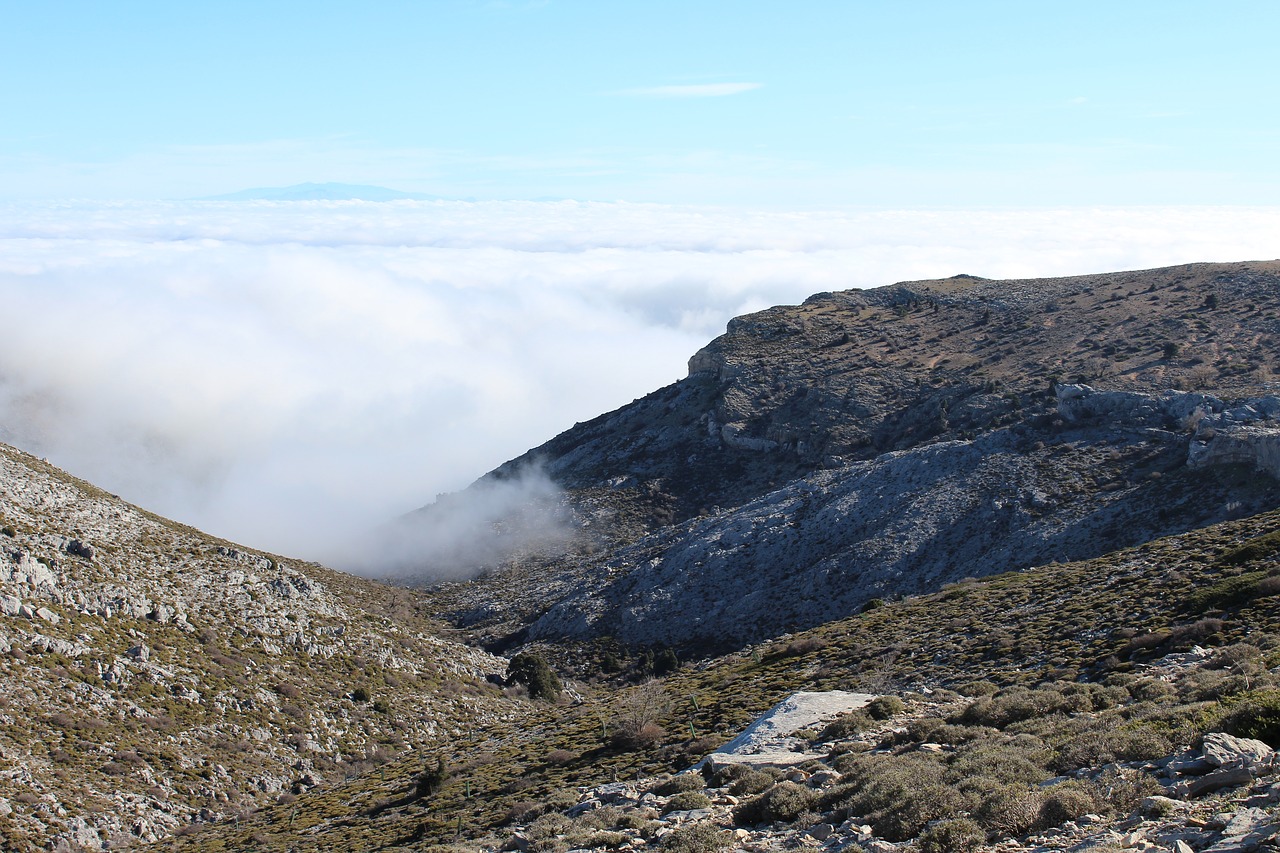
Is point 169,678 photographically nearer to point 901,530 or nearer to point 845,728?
point 845,728

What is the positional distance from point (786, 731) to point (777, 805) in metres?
7.00

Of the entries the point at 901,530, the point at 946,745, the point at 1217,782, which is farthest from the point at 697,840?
the point at 901,530

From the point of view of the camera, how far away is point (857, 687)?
30.7 metres

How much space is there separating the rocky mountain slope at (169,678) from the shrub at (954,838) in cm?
2589

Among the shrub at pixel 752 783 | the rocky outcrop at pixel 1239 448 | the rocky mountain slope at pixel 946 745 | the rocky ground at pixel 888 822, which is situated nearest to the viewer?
the rocky ground at pixel 888 822

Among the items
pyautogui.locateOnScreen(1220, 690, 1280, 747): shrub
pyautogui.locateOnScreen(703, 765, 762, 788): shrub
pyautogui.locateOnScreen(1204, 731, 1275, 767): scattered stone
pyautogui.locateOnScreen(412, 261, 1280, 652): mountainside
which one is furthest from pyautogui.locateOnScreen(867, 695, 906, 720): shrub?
pyautogui.locateOnScreen(412, 261, 1280, 652): mountainside

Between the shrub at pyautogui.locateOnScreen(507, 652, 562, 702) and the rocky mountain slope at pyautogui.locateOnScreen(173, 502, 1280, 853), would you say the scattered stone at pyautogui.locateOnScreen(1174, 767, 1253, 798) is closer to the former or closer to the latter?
the rocky mountain slope at pyautogui.locateOnScreen(173, 502, 1280, 853)

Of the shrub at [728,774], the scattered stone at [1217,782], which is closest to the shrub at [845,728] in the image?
the shrub at [728,774]

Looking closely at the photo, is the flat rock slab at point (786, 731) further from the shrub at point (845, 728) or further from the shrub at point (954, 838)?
the shrub at point (954, 838)

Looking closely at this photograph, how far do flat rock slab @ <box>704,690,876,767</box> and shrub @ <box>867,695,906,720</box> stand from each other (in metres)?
0.91

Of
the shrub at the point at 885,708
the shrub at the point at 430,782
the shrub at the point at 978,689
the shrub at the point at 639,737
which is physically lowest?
the shrub at the point at 430,782

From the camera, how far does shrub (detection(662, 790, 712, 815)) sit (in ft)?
63.4

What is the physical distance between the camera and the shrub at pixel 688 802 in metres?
19.3

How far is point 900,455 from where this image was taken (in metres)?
65.8
